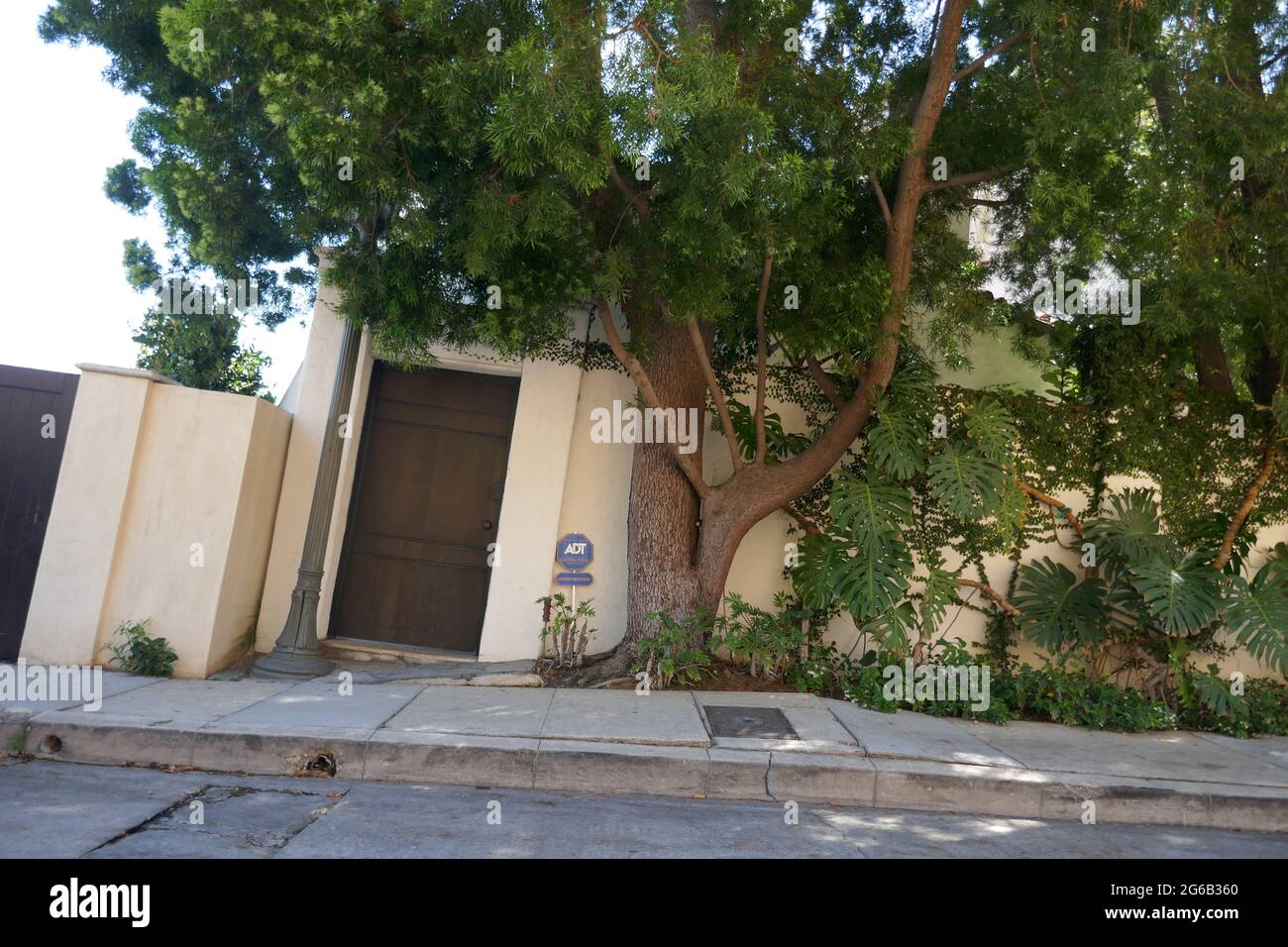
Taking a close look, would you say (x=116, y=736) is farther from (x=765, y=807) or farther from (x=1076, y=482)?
(x=1076, y=482)

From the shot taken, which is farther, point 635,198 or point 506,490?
point 506,490

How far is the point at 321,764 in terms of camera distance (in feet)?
17.6

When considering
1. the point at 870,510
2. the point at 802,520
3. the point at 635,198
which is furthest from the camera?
the point at 802,520

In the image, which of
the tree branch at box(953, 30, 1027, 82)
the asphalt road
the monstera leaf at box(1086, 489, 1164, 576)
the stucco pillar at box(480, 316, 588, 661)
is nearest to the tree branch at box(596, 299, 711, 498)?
the stucco pillar at box(480, 316, 588, 661)

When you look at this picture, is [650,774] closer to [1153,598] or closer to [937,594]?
[937,594]

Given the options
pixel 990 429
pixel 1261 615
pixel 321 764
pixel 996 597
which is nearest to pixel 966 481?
pixel 990 429

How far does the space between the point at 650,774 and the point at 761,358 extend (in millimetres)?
3510

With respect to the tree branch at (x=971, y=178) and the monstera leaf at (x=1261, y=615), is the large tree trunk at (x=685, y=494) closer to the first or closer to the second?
the tree branch at (x=971, y=178)

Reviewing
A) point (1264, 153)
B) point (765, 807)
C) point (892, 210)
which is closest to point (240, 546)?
point (765, 807)

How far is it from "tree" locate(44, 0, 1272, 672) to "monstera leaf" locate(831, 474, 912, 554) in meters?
0.37

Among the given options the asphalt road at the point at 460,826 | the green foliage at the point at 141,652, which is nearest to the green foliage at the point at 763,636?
the asphalt road at the point at 460,826

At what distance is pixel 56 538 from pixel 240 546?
1.29m

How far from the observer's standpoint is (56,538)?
6.84 meters

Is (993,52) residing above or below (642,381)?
above
